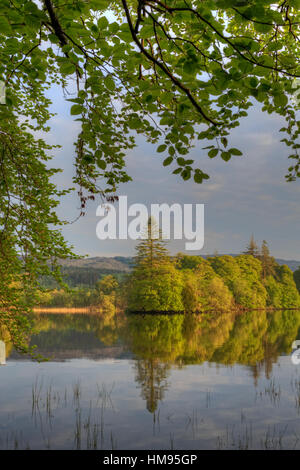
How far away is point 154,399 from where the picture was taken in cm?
1512

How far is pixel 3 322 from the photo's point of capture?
9992mm

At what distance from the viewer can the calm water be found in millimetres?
10914

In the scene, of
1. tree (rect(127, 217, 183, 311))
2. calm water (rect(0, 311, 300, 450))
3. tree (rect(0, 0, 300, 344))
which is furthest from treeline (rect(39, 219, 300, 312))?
tree (rect(0, 0, 300, 344))

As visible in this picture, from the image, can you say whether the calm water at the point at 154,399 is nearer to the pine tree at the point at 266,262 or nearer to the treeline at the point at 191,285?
the treeline at the point at 191,285

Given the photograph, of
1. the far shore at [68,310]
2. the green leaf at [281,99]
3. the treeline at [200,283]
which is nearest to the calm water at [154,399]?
the green leaf at [281,99]

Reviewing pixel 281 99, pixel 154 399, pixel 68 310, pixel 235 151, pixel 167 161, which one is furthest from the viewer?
pixel 68 310

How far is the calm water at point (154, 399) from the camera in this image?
35.8 ft

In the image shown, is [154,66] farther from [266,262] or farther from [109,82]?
[266,262]

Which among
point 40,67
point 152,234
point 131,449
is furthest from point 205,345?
point 152,234

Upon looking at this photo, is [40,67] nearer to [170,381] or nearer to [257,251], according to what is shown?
[170,381]

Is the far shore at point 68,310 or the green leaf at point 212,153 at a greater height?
the green leaf at point 212,153

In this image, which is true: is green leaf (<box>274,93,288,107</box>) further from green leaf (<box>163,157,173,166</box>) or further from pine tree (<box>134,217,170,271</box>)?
pine tree (<box>134,217,170,271</box>)

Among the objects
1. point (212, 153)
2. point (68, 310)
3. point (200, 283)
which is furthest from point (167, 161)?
point (68, 310)

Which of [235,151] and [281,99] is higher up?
[281,99]
